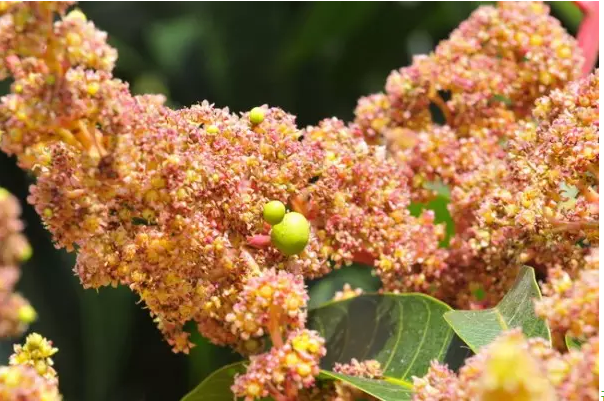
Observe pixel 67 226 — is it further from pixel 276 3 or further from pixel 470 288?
pixel 276 3

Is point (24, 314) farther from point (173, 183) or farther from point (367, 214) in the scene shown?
point (367, 214)

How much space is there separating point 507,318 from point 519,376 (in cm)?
40

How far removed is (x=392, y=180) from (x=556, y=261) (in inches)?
6.8

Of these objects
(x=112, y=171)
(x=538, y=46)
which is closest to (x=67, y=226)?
(x=112, y=171)

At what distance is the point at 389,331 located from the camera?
3.06ft

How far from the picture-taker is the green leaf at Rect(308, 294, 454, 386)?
862 mm

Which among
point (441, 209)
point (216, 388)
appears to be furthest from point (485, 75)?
point (216, 388)

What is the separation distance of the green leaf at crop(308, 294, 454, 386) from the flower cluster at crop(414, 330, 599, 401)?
0.16 m

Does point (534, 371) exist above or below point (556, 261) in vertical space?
below

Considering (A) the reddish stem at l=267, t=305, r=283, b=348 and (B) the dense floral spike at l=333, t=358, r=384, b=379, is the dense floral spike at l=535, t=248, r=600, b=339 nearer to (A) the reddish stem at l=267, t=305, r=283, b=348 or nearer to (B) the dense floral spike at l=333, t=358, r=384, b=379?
(A) the reddish stem at l=267, t=305, r=283, b=348

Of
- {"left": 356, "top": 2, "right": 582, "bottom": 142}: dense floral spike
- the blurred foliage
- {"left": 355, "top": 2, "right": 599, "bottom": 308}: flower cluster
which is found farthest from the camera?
the blurred foliage

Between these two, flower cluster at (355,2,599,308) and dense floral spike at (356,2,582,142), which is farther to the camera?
dense floral spike at (356,2,582,142)

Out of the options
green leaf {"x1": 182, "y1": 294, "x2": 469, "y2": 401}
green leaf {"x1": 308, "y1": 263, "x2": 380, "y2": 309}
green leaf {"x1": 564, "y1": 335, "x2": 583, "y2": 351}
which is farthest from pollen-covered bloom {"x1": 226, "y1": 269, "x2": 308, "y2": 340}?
green leaf {"x1": 308, "y1": 263, "x2": 380, "y2": 309}

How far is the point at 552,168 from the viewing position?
31.0 inches
